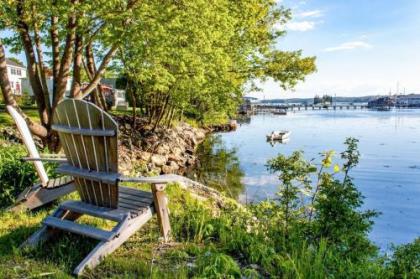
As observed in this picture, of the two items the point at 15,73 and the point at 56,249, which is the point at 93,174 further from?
the point at 15,73

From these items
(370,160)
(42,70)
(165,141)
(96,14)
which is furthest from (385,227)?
(370,160)

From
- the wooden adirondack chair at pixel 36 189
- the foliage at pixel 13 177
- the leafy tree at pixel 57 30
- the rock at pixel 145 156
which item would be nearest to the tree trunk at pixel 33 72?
the leafy tree at pixel 57 30

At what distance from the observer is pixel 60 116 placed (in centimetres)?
362

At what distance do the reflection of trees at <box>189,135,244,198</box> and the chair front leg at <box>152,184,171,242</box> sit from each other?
7.10 m

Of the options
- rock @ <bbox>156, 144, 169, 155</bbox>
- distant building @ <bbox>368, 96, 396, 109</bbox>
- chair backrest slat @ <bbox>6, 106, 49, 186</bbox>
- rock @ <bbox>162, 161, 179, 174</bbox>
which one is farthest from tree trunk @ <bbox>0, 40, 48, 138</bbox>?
distant building @ <bbox>368, 96, 396, 109</bbox>

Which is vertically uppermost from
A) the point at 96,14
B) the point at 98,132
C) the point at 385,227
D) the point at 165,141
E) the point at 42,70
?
the point at 96,14

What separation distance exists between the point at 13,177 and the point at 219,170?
1284 cm

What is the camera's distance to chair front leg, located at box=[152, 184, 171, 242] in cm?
364

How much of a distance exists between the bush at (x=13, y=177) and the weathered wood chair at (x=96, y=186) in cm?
182

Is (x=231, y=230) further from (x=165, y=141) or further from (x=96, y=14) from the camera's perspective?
(x=165, y=141)

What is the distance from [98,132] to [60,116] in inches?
23.9

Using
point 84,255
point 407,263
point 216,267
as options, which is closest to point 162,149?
point 84,255

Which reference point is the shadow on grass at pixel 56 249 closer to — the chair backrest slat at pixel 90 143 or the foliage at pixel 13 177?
the chair backrest slat at pixel 90 143

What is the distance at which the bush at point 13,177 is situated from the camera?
5160mm
